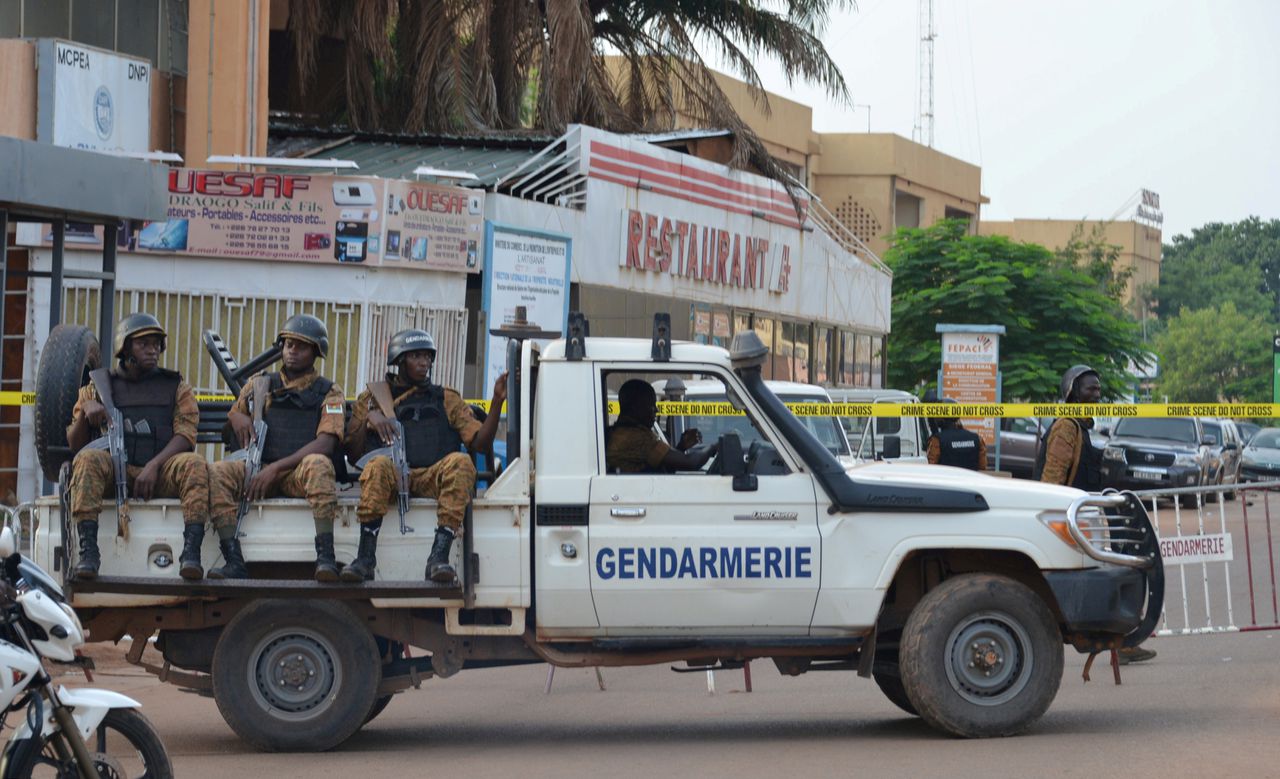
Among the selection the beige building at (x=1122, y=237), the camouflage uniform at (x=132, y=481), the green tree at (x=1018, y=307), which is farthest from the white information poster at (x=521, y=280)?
the beige building at (x=1122, y=237)

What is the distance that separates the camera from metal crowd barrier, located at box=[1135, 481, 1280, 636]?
11.5 metres

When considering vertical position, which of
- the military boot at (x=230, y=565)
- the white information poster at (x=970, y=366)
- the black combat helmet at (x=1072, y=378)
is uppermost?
the white information poster at (x=970, y=366)

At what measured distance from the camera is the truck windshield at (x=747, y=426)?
29.8ft

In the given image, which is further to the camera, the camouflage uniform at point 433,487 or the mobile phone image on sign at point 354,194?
the mobile phone image on sign at point 354,194

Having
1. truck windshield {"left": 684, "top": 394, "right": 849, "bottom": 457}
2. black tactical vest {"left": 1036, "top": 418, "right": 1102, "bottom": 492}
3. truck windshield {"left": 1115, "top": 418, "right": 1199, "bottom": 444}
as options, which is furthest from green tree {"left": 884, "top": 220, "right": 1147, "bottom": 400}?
black tactical vest {"left": 1036, "top": 418, "right": 1102, "bottom": 492}

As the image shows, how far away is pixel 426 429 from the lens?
348 inches

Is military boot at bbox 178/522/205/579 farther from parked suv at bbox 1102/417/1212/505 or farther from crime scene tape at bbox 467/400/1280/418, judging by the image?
parked suv at bbox 1102/417/1212/505

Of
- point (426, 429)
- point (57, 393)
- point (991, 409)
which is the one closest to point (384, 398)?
point (426, 429)

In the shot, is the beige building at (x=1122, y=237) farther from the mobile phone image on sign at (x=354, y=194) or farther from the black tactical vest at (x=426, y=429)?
the black tactical vest at (x=426, y=429)

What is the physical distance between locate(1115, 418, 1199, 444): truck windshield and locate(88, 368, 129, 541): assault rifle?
26.7 meters

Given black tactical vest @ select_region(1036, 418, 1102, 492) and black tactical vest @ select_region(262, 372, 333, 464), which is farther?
black tactical vest @ select_region(1036, 418, 1102, 492)

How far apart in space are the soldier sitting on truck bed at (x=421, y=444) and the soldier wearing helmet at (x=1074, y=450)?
4397mm

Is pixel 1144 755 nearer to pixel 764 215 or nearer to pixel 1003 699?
pixel 1003 699

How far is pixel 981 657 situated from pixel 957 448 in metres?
7.72
